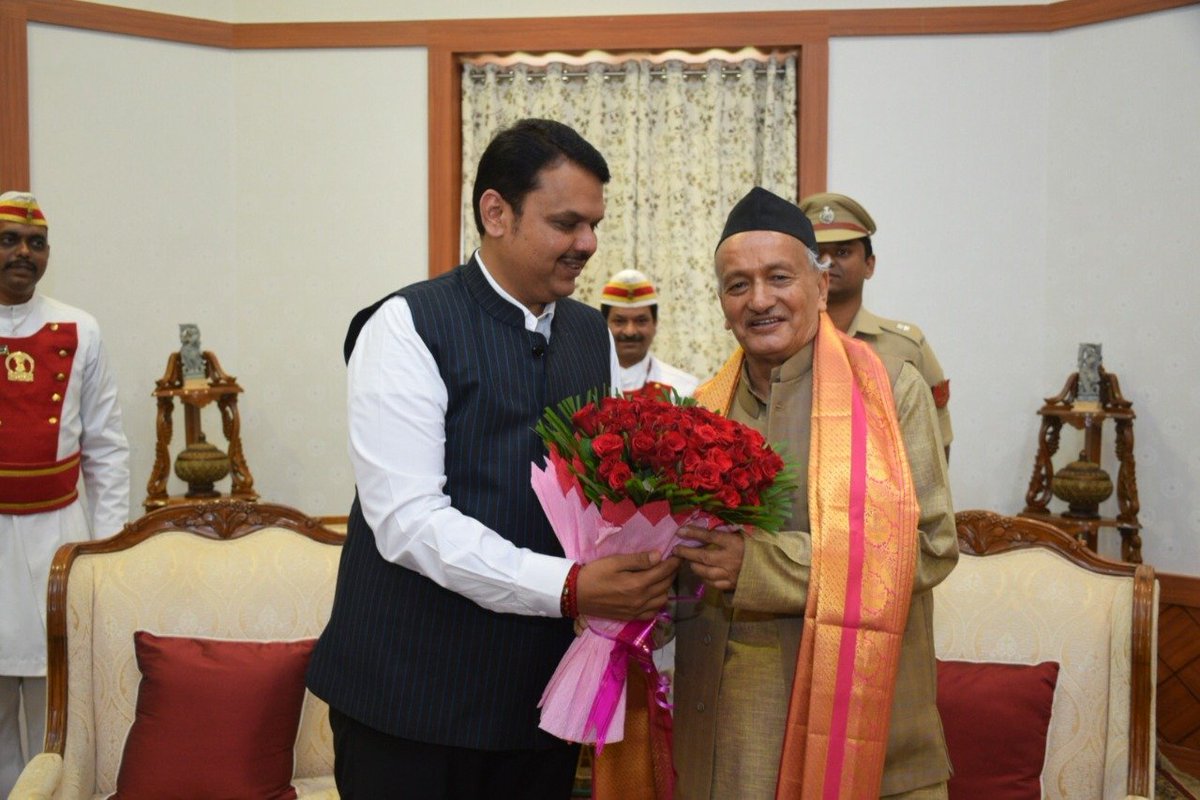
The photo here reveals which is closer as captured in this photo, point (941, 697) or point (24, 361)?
point (941, 697)

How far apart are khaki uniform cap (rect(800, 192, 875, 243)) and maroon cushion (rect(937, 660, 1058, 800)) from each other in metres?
1.43

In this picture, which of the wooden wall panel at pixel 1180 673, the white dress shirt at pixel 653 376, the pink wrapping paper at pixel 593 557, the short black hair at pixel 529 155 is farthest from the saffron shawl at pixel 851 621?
the wooden wall panel at pixel 1180 673

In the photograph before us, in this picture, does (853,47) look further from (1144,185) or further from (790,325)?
(790,325)

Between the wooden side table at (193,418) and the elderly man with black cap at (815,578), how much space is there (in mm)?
3223

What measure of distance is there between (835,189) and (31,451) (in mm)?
3580

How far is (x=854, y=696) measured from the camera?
1.79 metres

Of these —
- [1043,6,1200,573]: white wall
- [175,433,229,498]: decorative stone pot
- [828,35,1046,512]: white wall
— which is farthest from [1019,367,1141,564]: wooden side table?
[175,433,229,498]: decorative stone pot

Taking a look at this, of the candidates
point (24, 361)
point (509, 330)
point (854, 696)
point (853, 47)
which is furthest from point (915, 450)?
point (853, 47)

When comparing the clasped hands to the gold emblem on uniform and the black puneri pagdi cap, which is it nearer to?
the black puneri pagdi cap

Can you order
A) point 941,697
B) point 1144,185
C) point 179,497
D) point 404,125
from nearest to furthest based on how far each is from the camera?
1. point 941,697
2. point 1144,185
3. point 179,497
4. point 404,125

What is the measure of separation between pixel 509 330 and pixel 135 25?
4.09 metres

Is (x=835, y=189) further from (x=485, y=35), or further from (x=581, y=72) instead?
(x=485, y=35)

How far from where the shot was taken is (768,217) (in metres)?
1.94

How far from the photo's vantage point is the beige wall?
4.69 m
